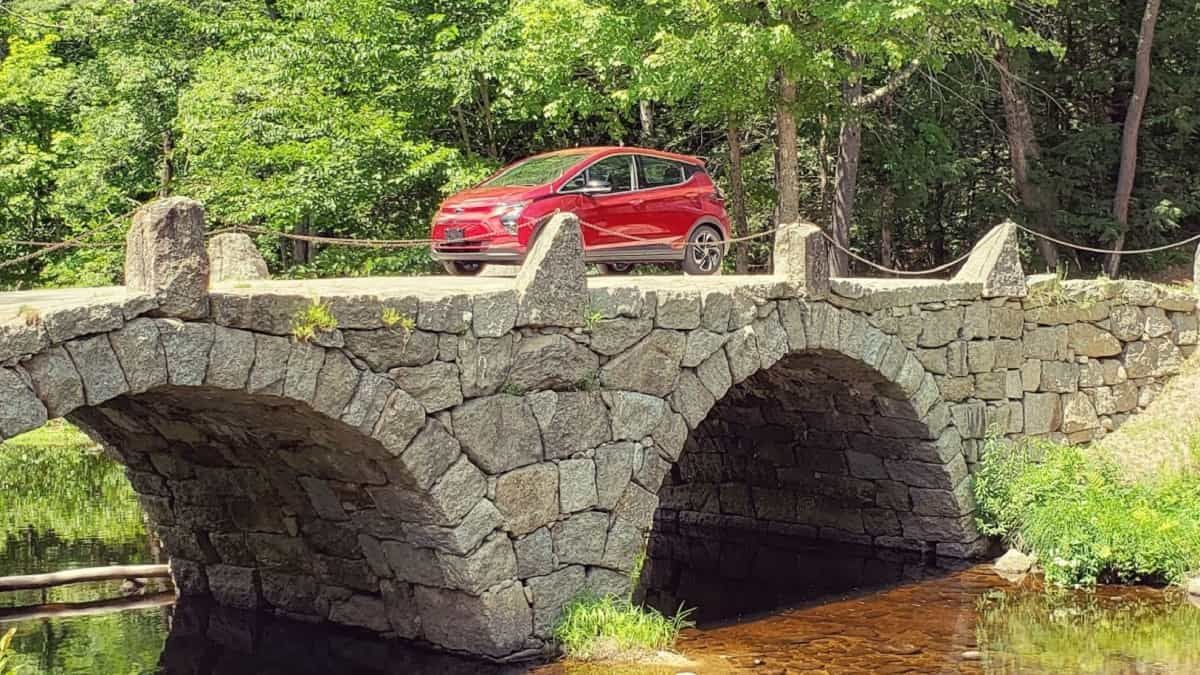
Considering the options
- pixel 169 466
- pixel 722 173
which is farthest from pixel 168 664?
pixel 722 173

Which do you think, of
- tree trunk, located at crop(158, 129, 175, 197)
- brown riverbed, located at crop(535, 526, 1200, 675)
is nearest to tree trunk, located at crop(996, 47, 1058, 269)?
brown riverbed, located at crop(535, 526, 1200, 675)

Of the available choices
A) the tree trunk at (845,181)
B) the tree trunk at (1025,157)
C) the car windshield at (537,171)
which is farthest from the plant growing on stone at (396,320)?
the tree trunk at (1025,157)

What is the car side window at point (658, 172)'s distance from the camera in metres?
13.6

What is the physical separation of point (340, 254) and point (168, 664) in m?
10.0

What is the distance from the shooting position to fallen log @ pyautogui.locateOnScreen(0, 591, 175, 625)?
37.3 ft

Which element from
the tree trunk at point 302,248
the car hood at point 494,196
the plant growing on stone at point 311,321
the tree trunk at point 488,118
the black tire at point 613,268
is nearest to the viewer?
the plant growing on stone at point 311,321

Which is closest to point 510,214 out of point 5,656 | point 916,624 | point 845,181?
point 916,624

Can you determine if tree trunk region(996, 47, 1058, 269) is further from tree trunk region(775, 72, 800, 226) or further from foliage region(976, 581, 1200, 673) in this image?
foliage region(976, 581, 1200, 673)

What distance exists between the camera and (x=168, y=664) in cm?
1020

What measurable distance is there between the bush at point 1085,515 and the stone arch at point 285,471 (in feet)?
17.8

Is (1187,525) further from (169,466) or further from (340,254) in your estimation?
(340,254)

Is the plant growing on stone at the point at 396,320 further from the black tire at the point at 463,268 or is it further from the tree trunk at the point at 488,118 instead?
the tree trunk at the point at 488,118

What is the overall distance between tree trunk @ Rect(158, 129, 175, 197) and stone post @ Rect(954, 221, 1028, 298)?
12.2 metres

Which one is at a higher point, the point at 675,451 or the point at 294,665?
the point at 675,451
